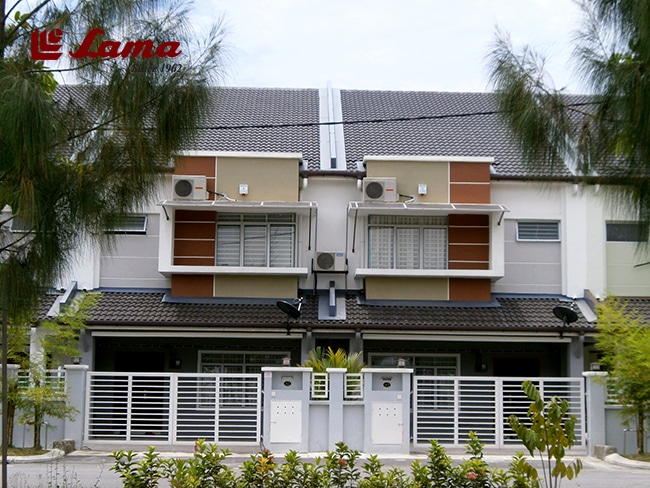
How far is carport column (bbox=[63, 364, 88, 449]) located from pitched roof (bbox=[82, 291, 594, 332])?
216 centimetres

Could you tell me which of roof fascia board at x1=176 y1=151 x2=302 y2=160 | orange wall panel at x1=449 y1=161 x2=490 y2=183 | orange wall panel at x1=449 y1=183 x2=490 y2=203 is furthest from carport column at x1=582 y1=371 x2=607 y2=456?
roof fascia board at x1=176 y1=151 x2=302 y2=160

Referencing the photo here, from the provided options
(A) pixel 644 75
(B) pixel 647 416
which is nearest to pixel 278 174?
(B) pixel 647 416

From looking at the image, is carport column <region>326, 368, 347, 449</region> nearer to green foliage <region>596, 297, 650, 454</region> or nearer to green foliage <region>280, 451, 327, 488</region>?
green foliage <region>596, 297, 650, 454</region>

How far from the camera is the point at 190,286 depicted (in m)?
22.3

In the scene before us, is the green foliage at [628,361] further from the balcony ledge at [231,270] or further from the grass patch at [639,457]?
the balcony ledge at [231,270]

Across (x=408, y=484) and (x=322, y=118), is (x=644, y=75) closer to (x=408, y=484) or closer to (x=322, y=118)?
(x=408, y=484)

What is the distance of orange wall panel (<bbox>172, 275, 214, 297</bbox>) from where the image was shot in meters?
22.2

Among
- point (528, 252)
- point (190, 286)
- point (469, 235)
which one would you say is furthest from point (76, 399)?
point (528, 252)

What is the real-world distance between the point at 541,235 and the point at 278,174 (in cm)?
683

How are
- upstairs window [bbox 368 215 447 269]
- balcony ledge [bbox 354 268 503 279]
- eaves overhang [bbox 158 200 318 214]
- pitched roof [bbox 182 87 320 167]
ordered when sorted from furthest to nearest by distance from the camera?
1. pitched roof [bbox 182 87 320 167]
2. upstairs window [bbox 368 215 447 269]
3. balcony ledge [bbox 354 268 503 279]
4. eaves overhang [bbox 158 200 318 214]

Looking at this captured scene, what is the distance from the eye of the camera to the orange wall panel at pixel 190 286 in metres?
22.2

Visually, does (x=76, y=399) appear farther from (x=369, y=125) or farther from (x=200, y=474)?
(x=369, y=125)

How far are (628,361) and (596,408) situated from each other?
1391mm

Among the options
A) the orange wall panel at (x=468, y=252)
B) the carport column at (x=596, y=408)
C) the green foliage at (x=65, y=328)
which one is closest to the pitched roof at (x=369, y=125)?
the orange wall panel at (x=468, y=252)
